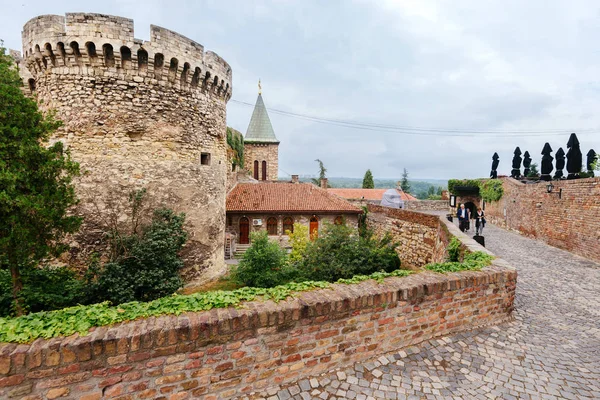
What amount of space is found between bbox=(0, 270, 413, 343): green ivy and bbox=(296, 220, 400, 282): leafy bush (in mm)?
6604

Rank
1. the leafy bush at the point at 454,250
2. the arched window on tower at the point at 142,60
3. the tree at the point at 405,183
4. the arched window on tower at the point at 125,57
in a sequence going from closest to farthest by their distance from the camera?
the leafy bush at the point at 454,250, the arched window on tower at the point at 125,57, the arched window on tower at the point at 142,60, the tree at the point at 405,183

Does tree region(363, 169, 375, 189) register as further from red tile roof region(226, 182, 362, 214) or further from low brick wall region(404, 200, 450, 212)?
red tile roof region(226, 182, 362, 214)

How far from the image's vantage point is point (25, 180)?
5562 millimetres

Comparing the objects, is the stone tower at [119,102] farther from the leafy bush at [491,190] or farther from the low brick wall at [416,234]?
the leafy bush at [491,190]

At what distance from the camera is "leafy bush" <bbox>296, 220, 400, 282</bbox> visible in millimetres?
10438

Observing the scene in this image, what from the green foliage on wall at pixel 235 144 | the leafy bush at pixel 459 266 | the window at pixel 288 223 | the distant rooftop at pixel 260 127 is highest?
the distant rooftop at pixel 260 127

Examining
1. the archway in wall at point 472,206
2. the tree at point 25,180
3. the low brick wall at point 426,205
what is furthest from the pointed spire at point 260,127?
the tree at point 25,180

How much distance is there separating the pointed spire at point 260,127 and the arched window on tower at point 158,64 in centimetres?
2384

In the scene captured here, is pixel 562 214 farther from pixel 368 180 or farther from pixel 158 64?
pixel 368 180

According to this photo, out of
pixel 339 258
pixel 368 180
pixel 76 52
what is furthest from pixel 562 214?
pixel 368 180

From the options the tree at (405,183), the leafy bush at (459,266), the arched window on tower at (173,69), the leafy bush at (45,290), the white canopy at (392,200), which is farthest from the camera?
the tree at (405,183)

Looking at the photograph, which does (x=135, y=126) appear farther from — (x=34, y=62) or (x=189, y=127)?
(x=34, y=62)

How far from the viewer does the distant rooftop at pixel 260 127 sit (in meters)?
33.9

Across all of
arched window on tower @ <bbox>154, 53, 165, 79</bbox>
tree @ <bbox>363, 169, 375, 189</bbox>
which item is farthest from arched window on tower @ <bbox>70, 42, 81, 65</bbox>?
tree @ <bbox>363, 169, 375, 189</bbox>
